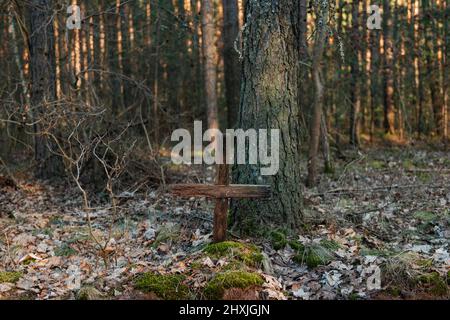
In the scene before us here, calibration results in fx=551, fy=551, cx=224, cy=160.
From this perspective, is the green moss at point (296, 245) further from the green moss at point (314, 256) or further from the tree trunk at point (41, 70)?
the tree trunk at point (41, 70)

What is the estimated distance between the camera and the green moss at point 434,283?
5.85 metres

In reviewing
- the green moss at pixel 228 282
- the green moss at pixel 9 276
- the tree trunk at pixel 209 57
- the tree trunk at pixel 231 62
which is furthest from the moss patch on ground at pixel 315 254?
the tree trunk at pixel 209 57

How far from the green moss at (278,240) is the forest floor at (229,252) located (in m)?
0.01

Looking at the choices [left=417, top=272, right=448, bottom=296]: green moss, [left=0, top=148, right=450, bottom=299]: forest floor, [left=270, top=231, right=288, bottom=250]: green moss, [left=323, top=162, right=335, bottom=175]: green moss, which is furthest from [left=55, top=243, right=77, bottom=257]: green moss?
[left=323, top=162, right=335, bottom=175]: green moss

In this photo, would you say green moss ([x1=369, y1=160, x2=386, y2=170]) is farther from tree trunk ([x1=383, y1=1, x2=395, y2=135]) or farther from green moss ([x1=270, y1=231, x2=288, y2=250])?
green moss ([x1=270, y1=231, x2=288, y2=250])

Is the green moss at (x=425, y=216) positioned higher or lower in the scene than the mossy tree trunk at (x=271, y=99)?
lower

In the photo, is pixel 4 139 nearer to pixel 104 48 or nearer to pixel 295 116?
pixel 104 48

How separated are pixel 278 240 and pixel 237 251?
0.83 m

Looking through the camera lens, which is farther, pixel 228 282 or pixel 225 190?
pixel 225 190

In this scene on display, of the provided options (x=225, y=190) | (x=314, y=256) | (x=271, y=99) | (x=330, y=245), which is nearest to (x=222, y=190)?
(x=225, y=190)

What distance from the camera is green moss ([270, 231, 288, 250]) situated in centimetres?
717

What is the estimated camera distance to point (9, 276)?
20.9ft

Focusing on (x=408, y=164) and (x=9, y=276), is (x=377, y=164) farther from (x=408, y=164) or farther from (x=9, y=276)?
(x=9, y=276)

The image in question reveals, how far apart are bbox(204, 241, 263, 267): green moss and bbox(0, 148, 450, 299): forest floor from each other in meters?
0.01
